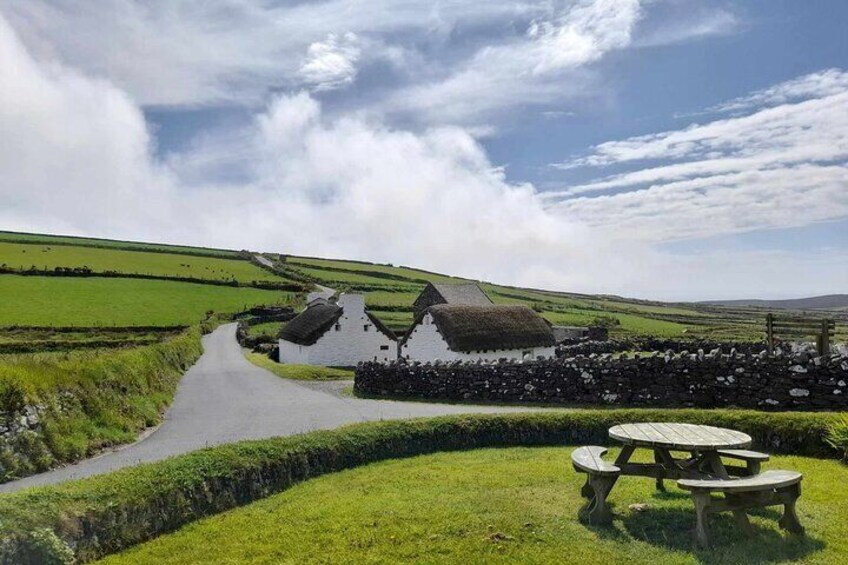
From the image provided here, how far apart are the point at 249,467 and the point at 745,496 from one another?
6.98 metres

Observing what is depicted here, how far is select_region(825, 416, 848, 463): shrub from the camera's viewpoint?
11102 mm

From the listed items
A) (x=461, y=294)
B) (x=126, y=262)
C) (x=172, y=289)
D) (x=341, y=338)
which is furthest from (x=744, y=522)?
(x=126, y=262)

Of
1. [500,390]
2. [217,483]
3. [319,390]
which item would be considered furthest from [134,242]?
[217,483]

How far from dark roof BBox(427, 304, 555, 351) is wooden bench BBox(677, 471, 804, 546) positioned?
73.9 feet

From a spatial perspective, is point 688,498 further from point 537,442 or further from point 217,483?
point 217,483

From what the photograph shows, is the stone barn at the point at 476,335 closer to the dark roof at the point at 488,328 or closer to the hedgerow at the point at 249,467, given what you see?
the dark roof at the point at 488,328

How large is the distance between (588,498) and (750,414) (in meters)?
5.54

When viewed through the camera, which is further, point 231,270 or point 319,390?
point 231,270

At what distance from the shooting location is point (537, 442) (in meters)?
13.7

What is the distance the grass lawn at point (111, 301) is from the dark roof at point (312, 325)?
52.1 ft

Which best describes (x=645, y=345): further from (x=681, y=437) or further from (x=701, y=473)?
(x=681, y=437)

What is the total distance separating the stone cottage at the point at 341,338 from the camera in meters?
42.4

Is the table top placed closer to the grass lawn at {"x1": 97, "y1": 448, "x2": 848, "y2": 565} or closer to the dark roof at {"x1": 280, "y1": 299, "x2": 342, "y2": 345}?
the grass lawn at {"x1": 97, "y1": 448, "x2": 848, "y2": 565}

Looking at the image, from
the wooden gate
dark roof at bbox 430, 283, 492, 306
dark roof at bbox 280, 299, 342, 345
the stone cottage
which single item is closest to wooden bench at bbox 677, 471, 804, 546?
the wooden gate
